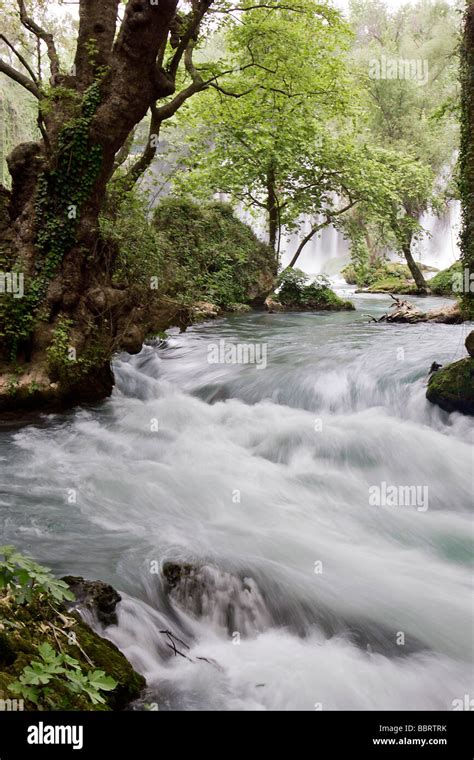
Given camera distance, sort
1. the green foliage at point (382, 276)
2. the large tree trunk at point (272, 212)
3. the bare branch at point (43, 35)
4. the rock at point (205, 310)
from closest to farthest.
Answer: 1. the bare branch at point (43, 35)
2. the rock at point (205, 310)
3. the large tree trunk at point (272, 212)
4. the green foliage at point (382, 276)

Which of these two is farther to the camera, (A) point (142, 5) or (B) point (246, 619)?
(A) point (142, 5)

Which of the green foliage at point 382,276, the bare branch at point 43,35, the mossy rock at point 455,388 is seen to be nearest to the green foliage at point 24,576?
the mossy rock at point 455,388

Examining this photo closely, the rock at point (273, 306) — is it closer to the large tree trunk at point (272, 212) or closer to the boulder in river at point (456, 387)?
the large tree trunk at point (272, 212)

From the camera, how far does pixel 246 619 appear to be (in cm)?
439

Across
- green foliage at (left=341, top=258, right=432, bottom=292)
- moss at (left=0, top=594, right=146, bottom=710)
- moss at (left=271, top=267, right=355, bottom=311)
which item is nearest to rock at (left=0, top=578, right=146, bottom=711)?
moss at (left=0, top=594, right=146, bottom=710)

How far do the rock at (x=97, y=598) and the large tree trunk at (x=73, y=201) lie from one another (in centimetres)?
468

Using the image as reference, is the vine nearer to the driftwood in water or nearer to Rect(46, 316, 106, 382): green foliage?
Rect(46, 316, 106, 382): green foliage

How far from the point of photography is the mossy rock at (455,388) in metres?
8.23

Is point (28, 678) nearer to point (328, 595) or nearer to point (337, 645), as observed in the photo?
point (337, 645)

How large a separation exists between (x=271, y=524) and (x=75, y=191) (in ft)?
18.2

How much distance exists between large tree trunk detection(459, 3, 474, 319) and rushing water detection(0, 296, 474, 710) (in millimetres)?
2018
